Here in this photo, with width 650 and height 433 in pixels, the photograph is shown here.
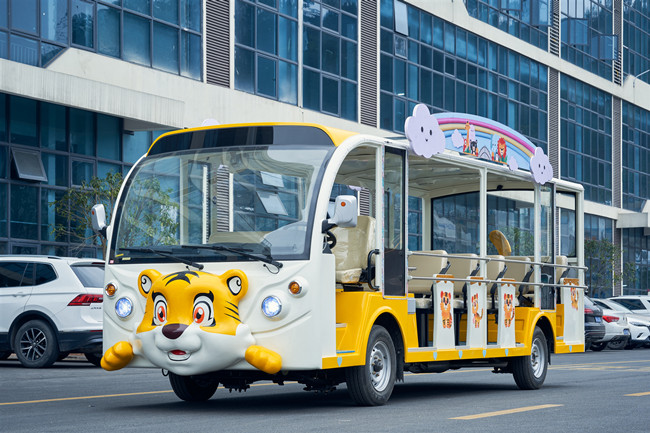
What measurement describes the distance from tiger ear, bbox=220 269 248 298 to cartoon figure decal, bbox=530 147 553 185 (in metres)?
6.13

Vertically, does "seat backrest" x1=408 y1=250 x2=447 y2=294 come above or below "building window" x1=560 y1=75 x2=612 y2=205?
below

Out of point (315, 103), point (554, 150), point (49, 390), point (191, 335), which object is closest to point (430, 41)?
point (315, 103)

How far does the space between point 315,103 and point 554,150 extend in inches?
732

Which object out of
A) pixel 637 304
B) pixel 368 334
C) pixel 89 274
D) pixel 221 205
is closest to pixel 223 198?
pixel 221 205

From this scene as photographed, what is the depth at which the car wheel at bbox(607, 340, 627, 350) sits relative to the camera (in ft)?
96.4

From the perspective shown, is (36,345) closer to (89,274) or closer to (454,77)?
(89,274)

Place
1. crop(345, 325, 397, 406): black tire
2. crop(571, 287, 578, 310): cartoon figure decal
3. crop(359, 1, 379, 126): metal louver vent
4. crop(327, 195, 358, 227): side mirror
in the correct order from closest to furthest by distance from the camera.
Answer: crop(327, 195, 358, 227): side mirror, crop(345, 325, 397, 406): black tire, crop(571, 287, 578, 310): cartoon figure decal, crop(359, 1, 379, 126): metal louver vent

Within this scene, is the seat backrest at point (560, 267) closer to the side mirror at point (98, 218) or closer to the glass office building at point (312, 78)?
the glass office building at point (312, 78)

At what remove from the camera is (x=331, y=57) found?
3541 centimetres

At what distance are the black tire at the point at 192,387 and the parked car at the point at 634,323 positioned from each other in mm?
18996

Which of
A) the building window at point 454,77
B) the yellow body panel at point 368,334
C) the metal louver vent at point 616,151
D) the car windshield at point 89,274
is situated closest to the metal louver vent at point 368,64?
the building window at point 454,77

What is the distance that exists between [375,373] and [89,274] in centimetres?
820

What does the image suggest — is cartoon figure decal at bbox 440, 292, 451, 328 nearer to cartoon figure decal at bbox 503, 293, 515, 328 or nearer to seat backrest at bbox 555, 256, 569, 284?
cartoon figure decal at bbox 503, 293, 515, 328

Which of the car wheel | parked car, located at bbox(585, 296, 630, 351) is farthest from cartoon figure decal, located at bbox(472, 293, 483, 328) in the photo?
the car wheel
